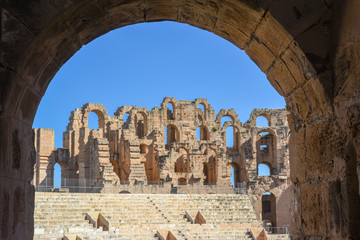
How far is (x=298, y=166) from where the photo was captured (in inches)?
170

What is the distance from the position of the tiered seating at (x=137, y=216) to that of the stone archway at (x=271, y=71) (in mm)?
15000

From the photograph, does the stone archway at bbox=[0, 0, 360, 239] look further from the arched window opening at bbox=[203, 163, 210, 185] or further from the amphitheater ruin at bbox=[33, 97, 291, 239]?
the arched window opening at bbox=[203, 163, 210, 185]

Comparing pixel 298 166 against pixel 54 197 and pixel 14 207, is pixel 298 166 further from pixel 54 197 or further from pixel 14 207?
Answer: pixel 54 197

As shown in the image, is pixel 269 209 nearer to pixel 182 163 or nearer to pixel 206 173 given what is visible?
pixel 206 173

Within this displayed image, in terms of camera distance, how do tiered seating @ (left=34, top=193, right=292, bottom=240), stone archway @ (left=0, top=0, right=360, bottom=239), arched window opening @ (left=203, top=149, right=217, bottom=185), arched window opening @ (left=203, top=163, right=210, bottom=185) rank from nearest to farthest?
1. stone archway @ (left=0, top=0, right=360, bottom=239)
2. tiered seating @ (left=34, top=193, right=292, bottom=240)
3. arched window opening @ (left=203, top=149, right=217, bottom=185)
4. arched window opening @ (left=203, top=163, right=210, bottom=185)

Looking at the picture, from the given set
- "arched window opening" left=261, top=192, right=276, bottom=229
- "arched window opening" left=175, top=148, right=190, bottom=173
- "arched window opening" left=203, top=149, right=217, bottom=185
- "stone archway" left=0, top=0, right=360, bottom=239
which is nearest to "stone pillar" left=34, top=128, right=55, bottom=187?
"arched window opening" left=175, top=148, right=190, bottom=173

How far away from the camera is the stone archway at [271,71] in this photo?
347cm

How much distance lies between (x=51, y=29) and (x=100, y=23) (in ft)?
2.02

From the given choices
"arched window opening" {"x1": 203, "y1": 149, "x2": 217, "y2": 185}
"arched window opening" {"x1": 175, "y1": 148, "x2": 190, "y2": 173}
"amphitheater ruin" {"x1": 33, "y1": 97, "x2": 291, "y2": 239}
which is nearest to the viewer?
"amphitheater ruin" {"x1": 33, "y1": 97, "x2": 291, "y2": 239}

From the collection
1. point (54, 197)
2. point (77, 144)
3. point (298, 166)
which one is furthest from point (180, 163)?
point (298, 166)

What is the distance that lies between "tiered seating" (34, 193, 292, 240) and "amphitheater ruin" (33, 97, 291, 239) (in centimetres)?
6

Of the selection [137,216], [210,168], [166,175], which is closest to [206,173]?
[210,168]

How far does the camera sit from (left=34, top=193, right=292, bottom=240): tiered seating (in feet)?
65.4

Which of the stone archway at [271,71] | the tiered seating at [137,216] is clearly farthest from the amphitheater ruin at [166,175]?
the stone archway at [271,71]
